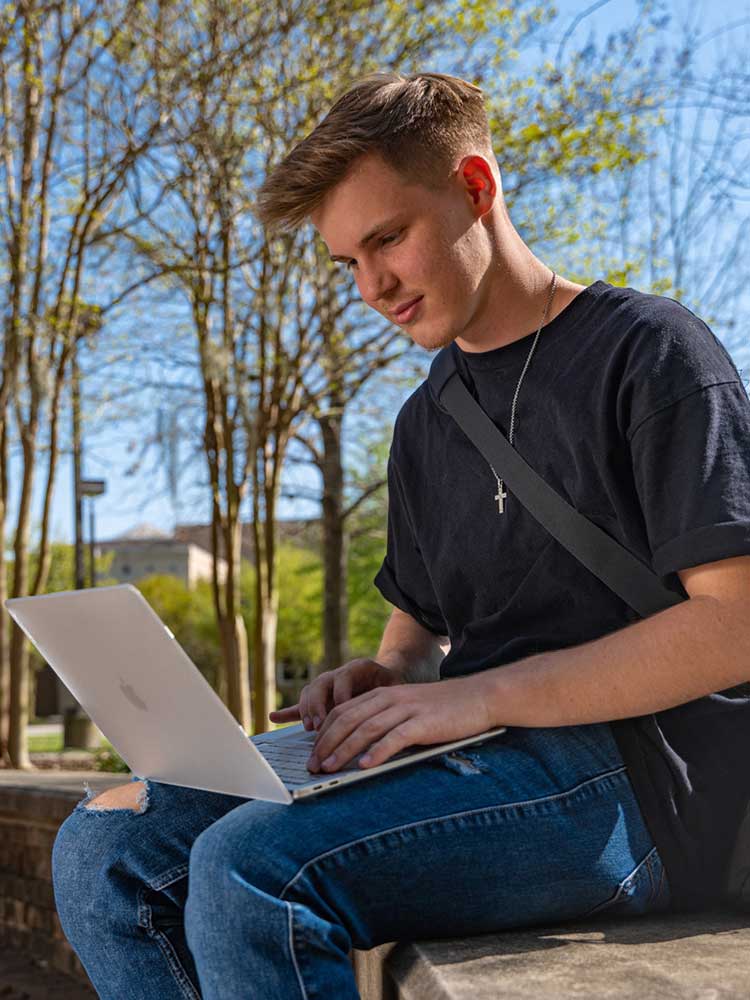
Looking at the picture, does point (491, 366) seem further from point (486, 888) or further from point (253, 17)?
point (253, 17)

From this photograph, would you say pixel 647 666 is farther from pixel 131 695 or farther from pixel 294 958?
pixel 131 695

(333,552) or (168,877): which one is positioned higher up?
(333,552)

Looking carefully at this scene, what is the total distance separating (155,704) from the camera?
5.69ft

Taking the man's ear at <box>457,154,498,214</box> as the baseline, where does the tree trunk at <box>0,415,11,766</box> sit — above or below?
below

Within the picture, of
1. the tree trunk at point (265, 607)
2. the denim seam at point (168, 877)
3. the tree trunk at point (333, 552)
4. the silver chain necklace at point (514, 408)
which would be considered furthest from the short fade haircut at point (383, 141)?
the tree trunk at point (333, 552)

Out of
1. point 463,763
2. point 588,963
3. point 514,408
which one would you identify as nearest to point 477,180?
point 514,408

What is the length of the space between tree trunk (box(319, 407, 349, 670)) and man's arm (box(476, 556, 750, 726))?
13.8m

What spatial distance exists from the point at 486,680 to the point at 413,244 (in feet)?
2.53

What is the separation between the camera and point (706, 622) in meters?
1.67

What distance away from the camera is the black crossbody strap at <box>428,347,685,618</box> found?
1.88 m

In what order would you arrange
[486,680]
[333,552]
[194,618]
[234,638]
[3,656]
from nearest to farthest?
1. [486,680]
2. [3,656]
3. [234,638]
4. [333,552]
5. [194,618]

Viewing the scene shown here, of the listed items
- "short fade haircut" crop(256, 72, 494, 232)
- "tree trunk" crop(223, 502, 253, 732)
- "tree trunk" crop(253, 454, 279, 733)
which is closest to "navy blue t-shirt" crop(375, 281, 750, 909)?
"short fade haircut" crop(256, 72, 494, 232)

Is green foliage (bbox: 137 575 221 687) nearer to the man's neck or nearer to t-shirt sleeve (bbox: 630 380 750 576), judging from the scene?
the man's neck

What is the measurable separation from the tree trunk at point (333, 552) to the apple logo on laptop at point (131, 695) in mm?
13770
